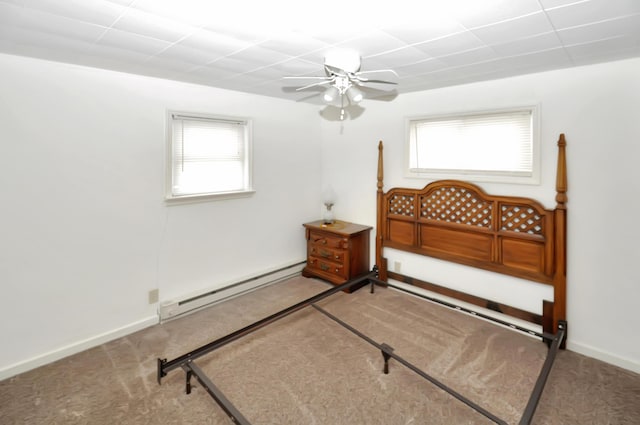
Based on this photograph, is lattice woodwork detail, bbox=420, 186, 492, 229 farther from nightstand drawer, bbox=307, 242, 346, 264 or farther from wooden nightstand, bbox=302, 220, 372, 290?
nightstand drawer, bbox=307, 242, 346, 264

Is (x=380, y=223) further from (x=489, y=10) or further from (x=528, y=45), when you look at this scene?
(x=489, y=10)

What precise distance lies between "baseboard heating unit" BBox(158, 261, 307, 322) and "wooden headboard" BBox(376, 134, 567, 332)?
1144mm

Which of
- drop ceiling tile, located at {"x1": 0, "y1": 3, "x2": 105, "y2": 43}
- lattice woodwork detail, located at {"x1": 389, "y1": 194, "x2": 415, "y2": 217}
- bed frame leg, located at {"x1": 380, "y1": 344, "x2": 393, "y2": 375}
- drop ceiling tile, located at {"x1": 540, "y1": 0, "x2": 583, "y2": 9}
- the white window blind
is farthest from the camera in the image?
Answer: lattice woodwork detail, located at {"x1": 389, "y1": 194, "x2": 415, "y2": 217}

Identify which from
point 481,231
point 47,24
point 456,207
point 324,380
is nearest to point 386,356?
point 324,380

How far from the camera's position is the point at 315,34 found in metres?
1.87

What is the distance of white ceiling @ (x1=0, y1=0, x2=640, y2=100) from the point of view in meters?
1.57

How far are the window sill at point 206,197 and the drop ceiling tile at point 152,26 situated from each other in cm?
152

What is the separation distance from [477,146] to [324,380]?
2456 mm

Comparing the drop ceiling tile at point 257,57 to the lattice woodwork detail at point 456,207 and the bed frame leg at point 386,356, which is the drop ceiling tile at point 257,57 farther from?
the bed frame leg at point 386,356

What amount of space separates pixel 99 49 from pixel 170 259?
1.80 meters

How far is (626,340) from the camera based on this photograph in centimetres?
248

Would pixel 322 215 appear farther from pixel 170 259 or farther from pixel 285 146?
pixel 170 259

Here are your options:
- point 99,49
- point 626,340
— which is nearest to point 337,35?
point 99,49

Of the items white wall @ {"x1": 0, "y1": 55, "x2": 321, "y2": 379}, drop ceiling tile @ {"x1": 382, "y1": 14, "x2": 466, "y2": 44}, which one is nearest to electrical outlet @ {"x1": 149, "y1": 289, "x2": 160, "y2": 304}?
white wall @ {"x1": 0, "y1": 55, "x2": 321, "y2": 379}
